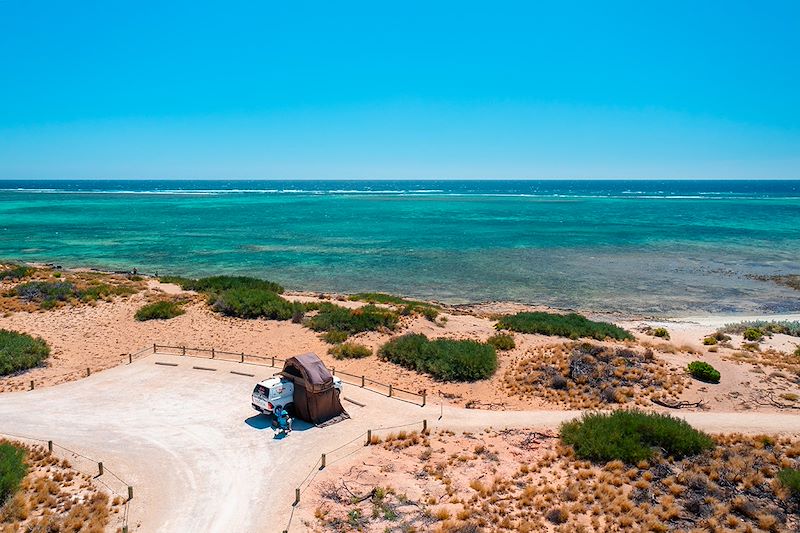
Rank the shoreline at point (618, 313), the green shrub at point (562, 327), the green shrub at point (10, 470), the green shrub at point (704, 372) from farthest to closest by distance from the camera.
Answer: the shoreline at point (618, 313) < the green shrub at point (562, 327) < the green shrub at point (704, 372) < the green shrub at point (10, 470)

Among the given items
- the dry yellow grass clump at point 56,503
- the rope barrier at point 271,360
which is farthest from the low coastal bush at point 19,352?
the dry yellow grass clump at point 56,503

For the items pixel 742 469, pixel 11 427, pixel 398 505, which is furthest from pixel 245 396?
pixel 742 469

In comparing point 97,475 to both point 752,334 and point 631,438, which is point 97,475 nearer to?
point 631,438

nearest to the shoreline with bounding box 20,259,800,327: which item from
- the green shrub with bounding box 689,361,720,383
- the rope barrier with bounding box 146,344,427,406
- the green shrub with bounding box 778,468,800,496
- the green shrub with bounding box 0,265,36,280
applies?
the green shrub with bounding box 689,361,720,383

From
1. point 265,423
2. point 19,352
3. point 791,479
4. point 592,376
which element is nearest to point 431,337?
point 592,376

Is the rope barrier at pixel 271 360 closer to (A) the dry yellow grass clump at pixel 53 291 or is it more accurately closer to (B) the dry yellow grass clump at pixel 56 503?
(B) the dry yellow grass clump at pixel 56 503

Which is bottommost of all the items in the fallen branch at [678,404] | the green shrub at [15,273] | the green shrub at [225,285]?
the fallen branch at [678,404]

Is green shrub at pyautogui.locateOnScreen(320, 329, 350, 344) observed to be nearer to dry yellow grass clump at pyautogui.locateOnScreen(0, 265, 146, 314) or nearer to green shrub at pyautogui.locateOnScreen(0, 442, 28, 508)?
green shrub at pyautogui.locateOnScreen(0, 442, 28, 508)
